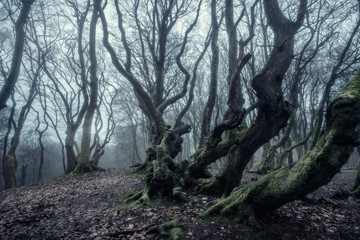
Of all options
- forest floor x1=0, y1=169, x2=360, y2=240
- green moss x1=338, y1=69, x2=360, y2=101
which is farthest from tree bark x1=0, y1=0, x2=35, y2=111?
green moss x1=338, y1=69, x2=360, y2=101

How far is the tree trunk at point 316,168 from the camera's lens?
298 cm

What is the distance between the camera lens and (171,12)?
1239 cm

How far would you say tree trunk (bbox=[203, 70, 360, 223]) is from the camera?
9.78ft

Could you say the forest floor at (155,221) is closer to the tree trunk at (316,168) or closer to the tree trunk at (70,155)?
the tree trunk at (316,168)

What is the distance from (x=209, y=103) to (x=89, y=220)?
6.49 meters

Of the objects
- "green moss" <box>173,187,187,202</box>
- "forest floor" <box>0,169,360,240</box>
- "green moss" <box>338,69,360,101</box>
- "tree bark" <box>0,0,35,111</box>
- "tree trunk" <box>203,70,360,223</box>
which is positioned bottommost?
"forest floor" <box>0,169,360,240</box>

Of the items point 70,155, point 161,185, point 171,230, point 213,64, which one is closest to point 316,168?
point 171,230

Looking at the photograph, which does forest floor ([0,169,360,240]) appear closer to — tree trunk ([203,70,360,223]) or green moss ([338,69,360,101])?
tree trunk ([203,70,360,223])

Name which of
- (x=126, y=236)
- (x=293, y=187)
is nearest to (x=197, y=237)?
(x=126, y=236)

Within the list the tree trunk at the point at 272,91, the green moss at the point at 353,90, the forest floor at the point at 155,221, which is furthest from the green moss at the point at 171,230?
the green moss at the point at 353,90

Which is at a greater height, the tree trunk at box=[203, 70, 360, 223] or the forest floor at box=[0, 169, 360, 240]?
the tree trunk at box=[203, 70, 360, 223]

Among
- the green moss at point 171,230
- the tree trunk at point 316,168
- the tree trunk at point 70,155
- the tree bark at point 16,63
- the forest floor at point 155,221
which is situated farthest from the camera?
the tree trunk at point 70,155

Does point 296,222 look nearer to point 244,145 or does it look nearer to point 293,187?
point 293,187

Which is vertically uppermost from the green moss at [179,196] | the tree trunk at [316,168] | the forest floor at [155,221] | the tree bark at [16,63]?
the tree bark at [16,63]
